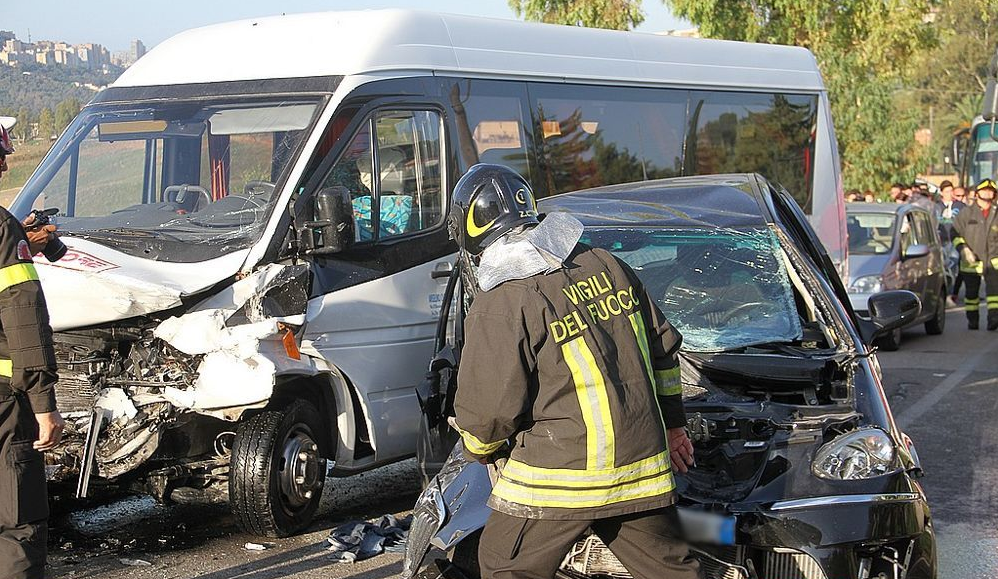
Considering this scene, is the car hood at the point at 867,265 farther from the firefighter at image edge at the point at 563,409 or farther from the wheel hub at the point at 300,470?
the firefighter at image edge at the point at 563,409

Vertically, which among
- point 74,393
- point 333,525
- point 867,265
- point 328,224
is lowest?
point 333,525

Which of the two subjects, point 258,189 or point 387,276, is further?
point 387,276

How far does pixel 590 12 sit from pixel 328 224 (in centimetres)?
1776

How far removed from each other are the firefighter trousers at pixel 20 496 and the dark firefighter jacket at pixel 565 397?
1.92 m

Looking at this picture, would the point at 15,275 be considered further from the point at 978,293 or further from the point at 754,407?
the point at 978,293

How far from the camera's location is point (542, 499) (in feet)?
10.6

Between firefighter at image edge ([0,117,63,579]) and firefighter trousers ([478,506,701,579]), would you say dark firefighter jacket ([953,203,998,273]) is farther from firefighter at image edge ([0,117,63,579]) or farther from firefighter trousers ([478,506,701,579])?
firefighter at image edge ([0,117,63,579])

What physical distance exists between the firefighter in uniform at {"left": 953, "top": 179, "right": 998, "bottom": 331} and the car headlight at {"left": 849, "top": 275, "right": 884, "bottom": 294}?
6.22ft

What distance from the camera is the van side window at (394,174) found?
6574mm

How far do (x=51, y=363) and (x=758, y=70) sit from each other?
325 inches

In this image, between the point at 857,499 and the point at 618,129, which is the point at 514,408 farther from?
the point at 618,129

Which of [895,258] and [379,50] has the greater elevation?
[379,50]

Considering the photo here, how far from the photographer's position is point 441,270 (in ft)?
22.8

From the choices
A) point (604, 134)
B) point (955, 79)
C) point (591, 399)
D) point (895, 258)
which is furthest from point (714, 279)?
point (955, 79)
